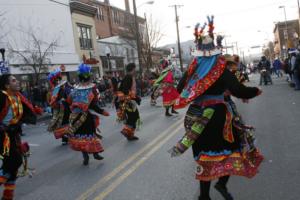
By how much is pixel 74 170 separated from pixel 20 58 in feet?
68.2

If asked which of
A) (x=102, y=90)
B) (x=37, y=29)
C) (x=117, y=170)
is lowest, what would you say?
(x=117, y=170)

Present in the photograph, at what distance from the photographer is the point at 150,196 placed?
19.2 ft

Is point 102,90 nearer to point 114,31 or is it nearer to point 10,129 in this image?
point 10,129

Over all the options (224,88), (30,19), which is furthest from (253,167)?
(30,19)

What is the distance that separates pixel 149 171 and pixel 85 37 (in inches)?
1295

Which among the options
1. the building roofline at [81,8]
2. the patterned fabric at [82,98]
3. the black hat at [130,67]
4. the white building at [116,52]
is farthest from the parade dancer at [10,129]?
the white building at [116,52]

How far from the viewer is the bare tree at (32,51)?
2656cm

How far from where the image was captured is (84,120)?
849cm

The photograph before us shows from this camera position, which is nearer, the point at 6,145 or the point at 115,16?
the point at 6,145

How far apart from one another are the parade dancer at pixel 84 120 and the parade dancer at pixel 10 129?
6.78 ft

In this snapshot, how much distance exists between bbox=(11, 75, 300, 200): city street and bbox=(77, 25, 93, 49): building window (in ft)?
88.5

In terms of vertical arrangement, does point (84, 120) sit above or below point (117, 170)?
above

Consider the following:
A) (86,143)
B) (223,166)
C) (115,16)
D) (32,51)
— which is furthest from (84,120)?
(115,16)

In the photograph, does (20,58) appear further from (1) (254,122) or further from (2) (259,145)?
(2) (259,145)
